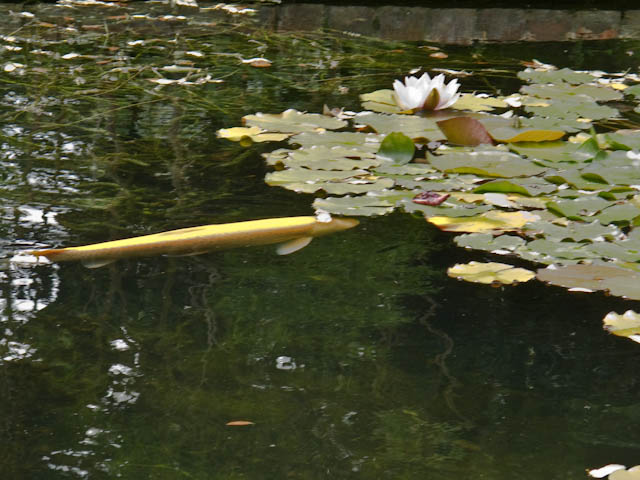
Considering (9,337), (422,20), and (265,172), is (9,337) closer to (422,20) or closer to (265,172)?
(265,172)

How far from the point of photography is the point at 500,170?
83.1 inches

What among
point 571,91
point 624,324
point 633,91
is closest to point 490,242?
point 624,324

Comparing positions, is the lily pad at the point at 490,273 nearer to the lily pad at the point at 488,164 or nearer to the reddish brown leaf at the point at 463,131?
the lily pad at the point at 488,164

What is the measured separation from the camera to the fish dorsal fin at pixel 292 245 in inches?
67.3

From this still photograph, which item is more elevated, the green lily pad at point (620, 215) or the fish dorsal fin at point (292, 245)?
the green lily pad at point (620, 215)

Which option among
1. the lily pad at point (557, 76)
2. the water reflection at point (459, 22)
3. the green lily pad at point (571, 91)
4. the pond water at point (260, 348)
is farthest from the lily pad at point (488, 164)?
the water reflection at point (459, 22)

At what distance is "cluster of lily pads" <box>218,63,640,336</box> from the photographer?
1.69 meters

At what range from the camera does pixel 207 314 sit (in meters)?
1.45

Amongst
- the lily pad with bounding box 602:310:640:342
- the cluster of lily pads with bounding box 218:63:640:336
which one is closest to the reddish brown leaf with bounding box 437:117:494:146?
the cluster of lily pads with bounding box 218:63:640:336

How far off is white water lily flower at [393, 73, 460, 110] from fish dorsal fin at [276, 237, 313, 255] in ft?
3.01

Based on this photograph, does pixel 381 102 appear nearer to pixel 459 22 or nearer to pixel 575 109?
pixel 575 109

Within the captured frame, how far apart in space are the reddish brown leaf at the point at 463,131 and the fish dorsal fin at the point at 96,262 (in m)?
1.02

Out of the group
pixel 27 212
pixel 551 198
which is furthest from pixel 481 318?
pixel 27 212

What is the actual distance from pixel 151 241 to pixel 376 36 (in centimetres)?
234
